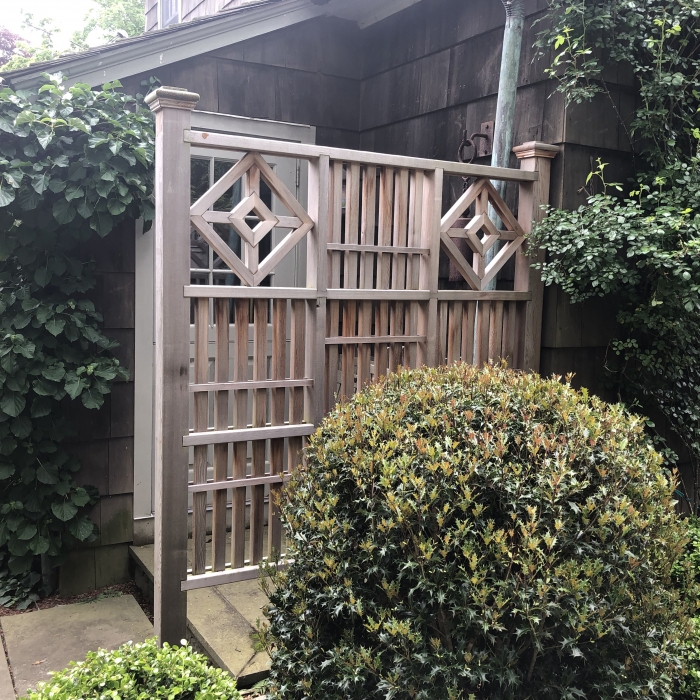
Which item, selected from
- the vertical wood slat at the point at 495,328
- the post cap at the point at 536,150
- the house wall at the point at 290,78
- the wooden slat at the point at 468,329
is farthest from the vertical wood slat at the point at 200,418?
the house wall at the point at 290,78

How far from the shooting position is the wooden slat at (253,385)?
102 inches

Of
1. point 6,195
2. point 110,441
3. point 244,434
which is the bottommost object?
point 110,441

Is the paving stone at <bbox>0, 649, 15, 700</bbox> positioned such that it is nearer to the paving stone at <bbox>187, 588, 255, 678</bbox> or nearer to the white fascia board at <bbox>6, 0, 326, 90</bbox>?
the paving stone at <bbox>187, 588, 255, 678</bbox>

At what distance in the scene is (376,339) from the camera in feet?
9.76

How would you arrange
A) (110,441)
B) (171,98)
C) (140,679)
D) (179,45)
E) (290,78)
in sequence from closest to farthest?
(140,679) → (171,98) → (110,441) → (179,45) → (290,78)

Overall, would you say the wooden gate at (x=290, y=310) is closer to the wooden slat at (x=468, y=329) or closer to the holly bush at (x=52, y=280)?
the wooden slat at (x=468, y=329)

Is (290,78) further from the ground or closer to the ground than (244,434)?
A: further from the ground

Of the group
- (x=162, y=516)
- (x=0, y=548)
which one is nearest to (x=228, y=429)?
(x=162, y=516)

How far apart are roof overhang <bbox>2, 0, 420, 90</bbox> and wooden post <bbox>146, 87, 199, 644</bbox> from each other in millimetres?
1350

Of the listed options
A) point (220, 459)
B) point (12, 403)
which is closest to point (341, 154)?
point (220, 459)

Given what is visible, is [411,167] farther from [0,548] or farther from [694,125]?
[0,548]

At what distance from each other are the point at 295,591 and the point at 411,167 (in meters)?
1.83

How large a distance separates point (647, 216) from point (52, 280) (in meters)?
2.85

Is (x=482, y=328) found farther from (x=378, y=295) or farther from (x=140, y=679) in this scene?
(x=140, y=679)
